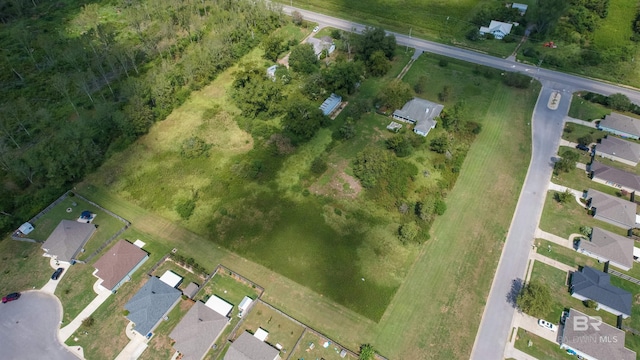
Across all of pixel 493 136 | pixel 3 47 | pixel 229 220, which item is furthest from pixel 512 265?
pixel 3 47

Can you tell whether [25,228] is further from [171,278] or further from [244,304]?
[244,304]

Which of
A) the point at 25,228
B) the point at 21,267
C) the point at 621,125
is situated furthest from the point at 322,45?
the point at 21,267

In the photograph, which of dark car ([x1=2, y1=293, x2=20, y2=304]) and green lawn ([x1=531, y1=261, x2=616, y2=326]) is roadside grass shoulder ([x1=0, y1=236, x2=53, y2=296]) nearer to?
dark car ([x1=2, y1=293, x2=20, y2=304])

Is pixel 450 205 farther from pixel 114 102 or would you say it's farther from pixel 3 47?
pixel 3 47

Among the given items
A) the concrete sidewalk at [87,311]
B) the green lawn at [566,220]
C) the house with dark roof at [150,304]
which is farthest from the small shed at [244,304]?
the green lawn at [566,220]

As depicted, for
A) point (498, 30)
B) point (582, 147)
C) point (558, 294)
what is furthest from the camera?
point (498, 30)

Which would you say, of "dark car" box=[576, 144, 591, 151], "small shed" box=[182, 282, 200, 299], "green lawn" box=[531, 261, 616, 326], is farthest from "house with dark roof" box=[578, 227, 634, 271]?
"small shed" box=[182, 282, 200, 299]
